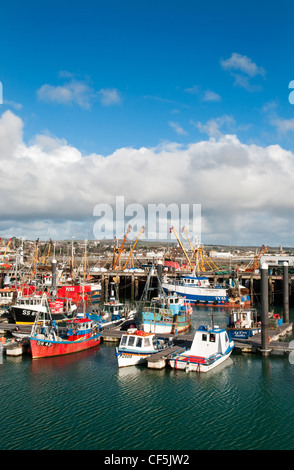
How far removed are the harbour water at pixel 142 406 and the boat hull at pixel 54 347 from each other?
0.89 metres

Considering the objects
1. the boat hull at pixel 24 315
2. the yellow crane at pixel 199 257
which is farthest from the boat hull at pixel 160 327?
the yellow crane at pixel 199 257

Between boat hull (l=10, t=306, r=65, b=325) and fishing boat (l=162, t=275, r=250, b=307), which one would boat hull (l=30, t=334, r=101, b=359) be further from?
fishing boat (l=162, t=275, r=250, b=307)

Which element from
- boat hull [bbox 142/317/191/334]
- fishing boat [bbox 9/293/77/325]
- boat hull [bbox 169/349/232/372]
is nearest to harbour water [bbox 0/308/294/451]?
boat hull [bbox 169/349/232/372]

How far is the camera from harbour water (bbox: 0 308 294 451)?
1930 cm

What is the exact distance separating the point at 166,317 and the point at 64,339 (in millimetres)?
12195

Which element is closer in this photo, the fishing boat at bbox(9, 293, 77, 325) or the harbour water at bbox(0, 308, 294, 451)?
the harbour water at bbox(0, 308, 294, 451)

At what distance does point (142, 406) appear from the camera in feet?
77.3

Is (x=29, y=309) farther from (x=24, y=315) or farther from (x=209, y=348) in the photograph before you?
(x=209, y=348)

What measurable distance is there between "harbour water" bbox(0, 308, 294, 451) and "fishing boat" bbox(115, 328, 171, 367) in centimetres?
98

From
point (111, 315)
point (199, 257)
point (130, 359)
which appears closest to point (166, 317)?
point (111, 315)

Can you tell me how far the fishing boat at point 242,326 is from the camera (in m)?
37.9

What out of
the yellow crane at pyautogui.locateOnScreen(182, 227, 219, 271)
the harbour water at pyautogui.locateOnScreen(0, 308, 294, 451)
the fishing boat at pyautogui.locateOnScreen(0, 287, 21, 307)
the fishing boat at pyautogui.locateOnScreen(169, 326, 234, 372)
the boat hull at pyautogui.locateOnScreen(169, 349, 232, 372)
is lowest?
the harbour water at pyautogui.locateOnScreen(0, 308, 294, 451)

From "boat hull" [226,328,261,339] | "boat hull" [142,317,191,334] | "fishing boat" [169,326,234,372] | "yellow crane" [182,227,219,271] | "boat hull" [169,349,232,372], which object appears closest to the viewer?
"boat hull" [169,349,232,372]
